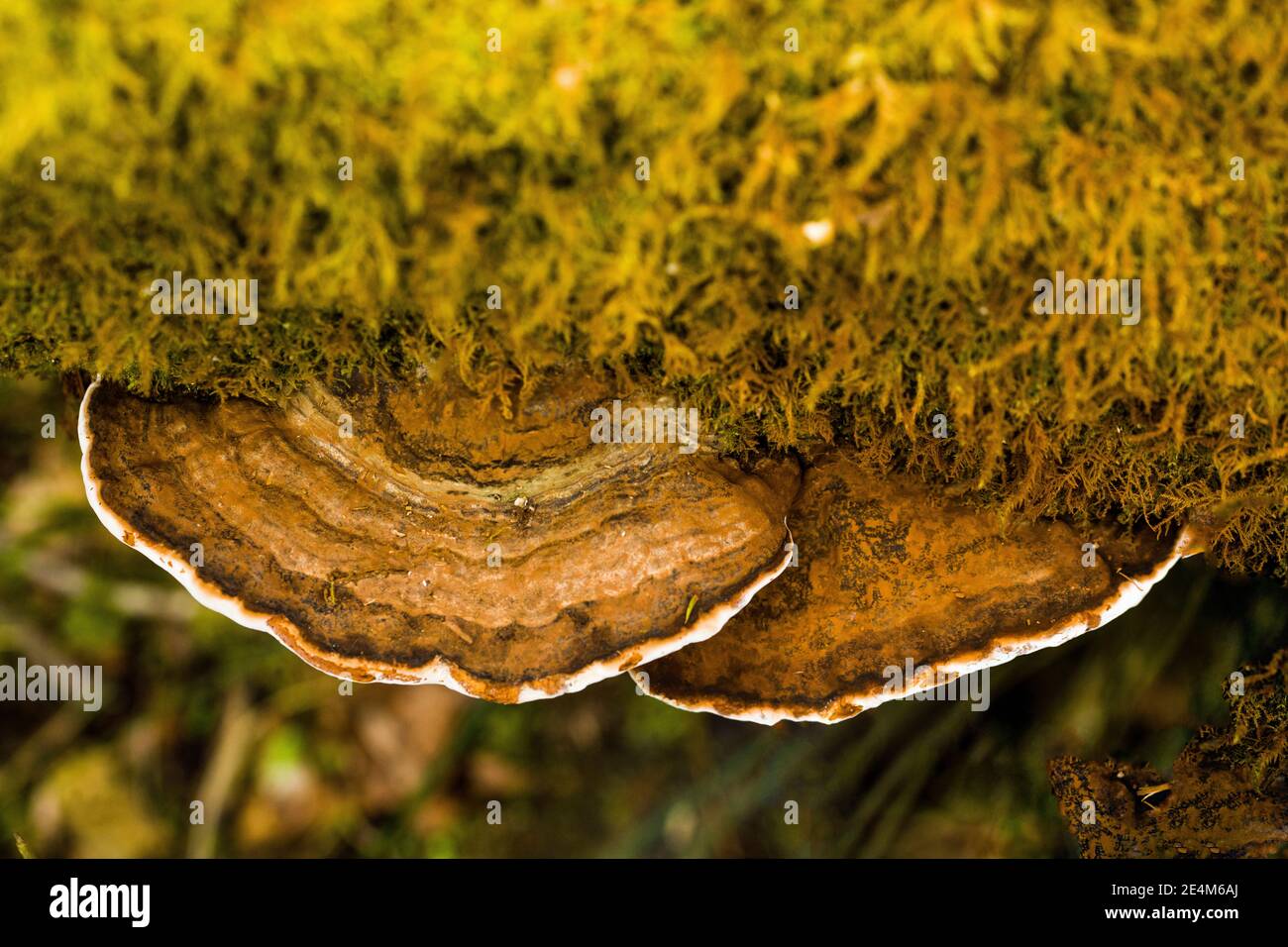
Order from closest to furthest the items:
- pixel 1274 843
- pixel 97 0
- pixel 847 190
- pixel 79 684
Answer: pixel 97 0, pixel 847 190, pixel 1274 843, pixel 79 684

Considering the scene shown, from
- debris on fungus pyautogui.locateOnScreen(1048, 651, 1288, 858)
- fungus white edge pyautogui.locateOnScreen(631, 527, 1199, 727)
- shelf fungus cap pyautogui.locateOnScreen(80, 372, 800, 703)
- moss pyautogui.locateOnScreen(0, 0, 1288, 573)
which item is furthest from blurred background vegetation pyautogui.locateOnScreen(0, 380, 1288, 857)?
moss pyautogui.locateOnScreen(0, 0, 1288, 573)

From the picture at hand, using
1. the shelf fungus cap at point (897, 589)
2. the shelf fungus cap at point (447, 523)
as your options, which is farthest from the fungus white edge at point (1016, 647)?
the shelf fungus cap at point (447, 523)

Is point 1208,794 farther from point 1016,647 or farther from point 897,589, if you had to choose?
point 897,589

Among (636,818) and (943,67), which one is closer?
(943,67)

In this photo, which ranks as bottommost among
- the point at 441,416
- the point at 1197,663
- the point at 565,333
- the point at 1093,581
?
the point at 1197,663

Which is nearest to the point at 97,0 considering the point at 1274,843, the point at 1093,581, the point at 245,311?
the point at 245,311

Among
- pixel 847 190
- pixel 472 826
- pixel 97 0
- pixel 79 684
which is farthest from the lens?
pixel 472 826

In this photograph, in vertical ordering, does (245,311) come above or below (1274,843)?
above

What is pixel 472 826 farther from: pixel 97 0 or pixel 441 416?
pixel 97 0

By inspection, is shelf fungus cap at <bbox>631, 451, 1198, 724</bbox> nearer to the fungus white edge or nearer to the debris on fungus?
the fungus white edge
